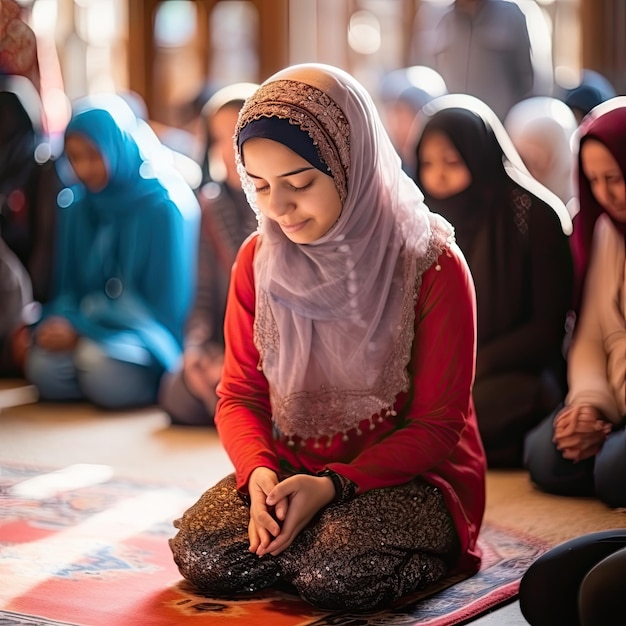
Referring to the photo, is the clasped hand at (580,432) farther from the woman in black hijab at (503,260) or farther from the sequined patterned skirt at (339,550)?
the sequined patterned skirt at (339,550)

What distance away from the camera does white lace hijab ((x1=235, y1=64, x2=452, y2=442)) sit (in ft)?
7.49

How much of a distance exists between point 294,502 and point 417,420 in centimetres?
28

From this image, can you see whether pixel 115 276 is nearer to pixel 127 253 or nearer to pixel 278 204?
pixel 127 253

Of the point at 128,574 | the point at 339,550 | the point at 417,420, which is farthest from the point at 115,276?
the point at 339,550

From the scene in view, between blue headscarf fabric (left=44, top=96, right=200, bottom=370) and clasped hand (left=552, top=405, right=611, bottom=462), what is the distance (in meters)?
1.65

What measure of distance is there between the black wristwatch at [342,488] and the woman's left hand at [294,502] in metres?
0.03

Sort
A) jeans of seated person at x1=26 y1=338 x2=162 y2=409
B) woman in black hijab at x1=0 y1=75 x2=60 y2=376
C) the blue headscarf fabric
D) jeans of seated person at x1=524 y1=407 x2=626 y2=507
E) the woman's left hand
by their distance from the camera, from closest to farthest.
A: the woman's left hand, jeans of seated person at x1=524 y1=407 x2=626 y2=507, jeans of seated person at x1=26 y1=338 x2=162 y2=409, the blue headscarf fabric, woman in black hijab at x1=0 y1=75 x2=60 y2=376

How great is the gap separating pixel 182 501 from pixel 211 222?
1287 mm

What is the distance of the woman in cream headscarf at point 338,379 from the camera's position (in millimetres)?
2188

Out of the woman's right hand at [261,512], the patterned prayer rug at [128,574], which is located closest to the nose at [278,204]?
the woman's right hand at [261,512]

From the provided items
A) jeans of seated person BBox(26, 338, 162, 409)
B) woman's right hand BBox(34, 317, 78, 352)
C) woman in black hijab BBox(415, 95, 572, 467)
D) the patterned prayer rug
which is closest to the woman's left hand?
the patterned prayer rug

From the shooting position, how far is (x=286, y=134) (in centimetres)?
218

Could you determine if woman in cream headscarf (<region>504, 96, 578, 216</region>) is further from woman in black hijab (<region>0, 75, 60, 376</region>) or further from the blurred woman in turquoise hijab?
woman in black hijab (<region>0, 75, 60, 376</region>)

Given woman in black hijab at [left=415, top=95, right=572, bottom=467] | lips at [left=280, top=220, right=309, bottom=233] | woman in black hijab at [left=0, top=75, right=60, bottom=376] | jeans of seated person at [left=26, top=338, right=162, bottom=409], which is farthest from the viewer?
woman in black hijab at [left=0, top=75, right=60, bottom=376]
